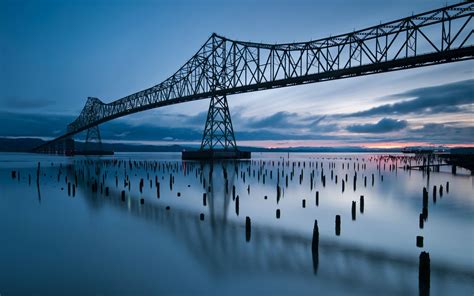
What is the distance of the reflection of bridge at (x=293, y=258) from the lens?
9133 millimetres

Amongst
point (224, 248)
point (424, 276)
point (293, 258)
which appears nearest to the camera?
point (424, 276)

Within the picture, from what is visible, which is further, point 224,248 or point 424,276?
point 224,248

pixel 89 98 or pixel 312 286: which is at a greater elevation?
pixel 89 98

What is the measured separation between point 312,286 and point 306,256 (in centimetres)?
214

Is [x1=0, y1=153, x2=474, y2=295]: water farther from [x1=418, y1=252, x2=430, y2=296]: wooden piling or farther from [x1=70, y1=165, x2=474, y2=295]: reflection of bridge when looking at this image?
[x1=418, y1=252, x2=430, y2=296]: wooden piling

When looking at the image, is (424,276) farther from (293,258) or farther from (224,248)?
(224,248)

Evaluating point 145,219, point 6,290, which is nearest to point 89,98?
point 145,219

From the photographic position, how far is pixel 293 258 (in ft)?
34.6

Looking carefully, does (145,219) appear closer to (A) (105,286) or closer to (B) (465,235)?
(A) (105,286)

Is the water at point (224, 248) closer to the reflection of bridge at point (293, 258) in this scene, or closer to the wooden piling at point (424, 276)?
the reflection of bridge at point (293, 258)

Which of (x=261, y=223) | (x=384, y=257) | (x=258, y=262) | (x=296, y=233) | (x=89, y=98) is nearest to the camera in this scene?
(x=258, y=262)

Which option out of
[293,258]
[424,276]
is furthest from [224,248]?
[424,276]

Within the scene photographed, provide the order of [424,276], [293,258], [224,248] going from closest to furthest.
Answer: [424,276]
[293,258]
[224,248]

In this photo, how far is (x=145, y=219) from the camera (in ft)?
53.8
